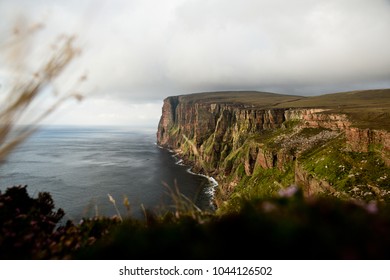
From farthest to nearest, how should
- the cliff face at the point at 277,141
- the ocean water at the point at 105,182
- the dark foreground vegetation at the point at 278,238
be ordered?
the ocean water at the point at 105,182 → the cliff face at the point at 277,141 → the dark foreground vegetation at the point at 278,238

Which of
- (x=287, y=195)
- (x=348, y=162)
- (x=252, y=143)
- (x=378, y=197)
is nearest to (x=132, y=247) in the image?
(x=287, y=195)

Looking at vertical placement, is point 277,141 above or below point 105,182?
above

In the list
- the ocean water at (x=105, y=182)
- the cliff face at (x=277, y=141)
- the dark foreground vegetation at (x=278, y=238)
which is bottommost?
the ocean water at (x=105, y=182)

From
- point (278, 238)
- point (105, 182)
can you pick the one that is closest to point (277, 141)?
point (105, 182)

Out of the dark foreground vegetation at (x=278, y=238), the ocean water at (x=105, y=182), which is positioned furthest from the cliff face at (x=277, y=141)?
the ocean water at (x=105, y=182)

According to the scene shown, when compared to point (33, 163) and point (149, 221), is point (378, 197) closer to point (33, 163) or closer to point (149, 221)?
point (149, 221)

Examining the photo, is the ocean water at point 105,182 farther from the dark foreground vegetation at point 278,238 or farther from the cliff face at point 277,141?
the dark foreground vegetation at point 278,238

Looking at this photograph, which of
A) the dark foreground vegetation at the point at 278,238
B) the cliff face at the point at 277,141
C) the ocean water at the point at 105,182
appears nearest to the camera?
the dark foreground vegetation at the point at 278,238

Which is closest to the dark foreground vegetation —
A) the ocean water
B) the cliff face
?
the cliff face

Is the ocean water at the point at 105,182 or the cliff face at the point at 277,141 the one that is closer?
the cliff face at the point at 277,141

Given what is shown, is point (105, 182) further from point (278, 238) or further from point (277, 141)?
point (278, 238)

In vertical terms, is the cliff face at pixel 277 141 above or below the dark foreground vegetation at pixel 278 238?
below
